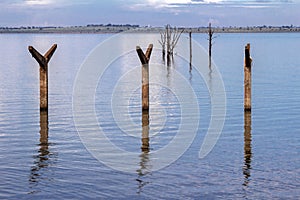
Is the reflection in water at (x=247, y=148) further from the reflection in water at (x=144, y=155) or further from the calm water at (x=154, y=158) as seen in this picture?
the reflection in water at (x=144, y=155)

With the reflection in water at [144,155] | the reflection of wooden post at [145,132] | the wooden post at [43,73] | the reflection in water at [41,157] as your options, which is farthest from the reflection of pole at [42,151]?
the reflection of wooden post at [145,132]

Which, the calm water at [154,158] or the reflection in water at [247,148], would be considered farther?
the reflection in water at [247,148]

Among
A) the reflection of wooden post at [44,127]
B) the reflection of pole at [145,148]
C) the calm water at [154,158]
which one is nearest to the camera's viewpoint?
the calm water at [154,158]

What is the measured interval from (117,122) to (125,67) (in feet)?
107

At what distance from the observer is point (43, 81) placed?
882 inches

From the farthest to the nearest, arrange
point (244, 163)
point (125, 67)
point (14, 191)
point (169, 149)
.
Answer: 1. point (125, 67)
2. point (169, 149)
3. point (244, 163)
4. point (14, 191)

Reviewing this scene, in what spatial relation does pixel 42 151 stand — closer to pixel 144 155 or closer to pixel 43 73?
pixel 144 155

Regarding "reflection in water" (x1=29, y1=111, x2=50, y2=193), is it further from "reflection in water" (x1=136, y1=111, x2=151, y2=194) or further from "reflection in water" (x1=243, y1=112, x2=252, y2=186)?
"reflection in water" (x1=243, y1=112, x2=252, y2=186)

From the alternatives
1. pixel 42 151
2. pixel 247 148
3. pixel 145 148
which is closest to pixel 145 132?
pixel 145 148

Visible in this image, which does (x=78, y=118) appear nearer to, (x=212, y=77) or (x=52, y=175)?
(x=52, y=175)

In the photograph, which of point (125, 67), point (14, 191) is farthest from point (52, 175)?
point (125, 67)

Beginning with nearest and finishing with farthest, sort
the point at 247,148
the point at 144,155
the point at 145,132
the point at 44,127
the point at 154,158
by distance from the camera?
1. the point at 154,158
2. the point at 144,155
3. the point at 247,148
4. the point at 145,132
5. the point at 44,127

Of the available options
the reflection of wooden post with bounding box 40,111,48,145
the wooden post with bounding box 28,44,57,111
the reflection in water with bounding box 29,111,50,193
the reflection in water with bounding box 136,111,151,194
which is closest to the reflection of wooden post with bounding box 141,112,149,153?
the reflection in water with bounding box 136,111,151,194

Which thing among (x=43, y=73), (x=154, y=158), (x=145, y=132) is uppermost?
(x=43, y=73)
